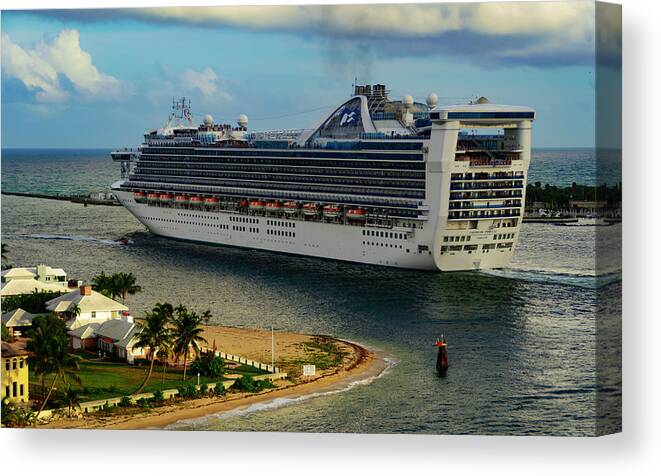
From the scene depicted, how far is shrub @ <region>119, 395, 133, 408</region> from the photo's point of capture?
29125mm

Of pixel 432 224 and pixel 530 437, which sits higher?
pixel 432 224

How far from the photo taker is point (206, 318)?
111 ft

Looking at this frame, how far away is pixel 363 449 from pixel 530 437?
3.48 metres

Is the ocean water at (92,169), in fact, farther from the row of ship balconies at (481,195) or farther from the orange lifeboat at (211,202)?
the orange lifeboat at (211,202)

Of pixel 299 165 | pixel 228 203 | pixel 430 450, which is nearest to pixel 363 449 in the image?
pixel 430 450

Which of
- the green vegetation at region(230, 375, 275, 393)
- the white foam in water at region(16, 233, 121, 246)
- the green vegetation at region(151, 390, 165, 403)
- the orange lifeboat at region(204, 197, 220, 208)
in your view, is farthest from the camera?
the orange lifeboat at region(204, 197, 220, 208)

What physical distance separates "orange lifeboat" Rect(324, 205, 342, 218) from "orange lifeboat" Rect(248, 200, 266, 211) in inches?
177

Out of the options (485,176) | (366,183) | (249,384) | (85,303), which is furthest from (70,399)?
(366,183)

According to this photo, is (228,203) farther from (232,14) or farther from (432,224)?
(232,14)

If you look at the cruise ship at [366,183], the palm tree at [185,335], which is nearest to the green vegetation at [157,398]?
the palm tree at [185,335]

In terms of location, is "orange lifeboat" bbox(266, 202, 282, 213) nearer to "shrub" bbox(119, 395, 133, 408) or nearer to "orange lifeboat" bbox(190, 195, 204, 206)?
"orange lifeboat" bbox(190, 195, 204, 206)

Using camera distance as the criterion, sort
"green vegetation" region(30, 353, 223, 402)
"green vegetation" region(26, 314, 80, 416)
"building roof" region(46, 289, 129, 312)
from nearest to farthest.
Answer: "green vegetation" region(26, 314, 80, 416) → "green vegetation" region(30, 353, 223, 402) → "building roof" region(46, 289, 129, 312)

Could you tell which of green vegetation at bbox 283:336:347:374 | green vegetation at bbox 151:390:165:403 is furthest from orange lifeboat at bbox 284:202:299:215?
green vegetation at bbox 151:390:165:403

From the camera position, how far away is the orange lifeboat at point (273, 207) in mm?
51031
